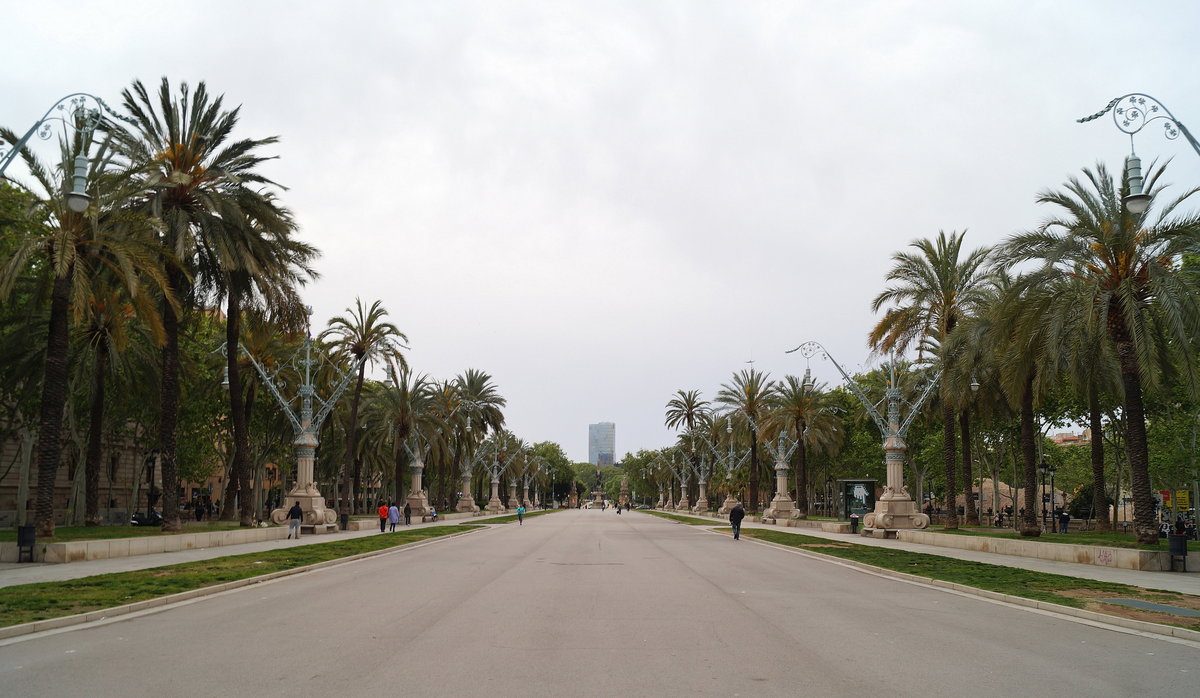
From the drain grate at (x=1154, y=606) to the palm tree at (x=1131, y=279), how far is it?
914 centimetres

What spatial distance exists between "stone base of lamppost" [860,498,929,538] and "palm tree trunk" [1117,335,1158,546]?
50.3 feet

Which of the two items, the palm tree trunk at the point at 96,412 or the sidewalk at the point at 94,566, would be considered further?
the palm tree trunk at the point at 96,412

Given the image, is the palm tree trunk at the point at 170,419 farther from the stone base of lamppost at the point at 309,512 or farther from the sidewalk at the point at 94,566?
the stone base of lamppost at the point at 309,512

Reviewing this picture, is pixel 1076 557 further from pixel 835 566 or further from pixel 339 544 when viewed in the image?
pixel 339 544

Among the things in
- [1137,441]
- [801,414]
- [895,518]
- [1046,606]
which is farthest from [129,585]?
[801,414]

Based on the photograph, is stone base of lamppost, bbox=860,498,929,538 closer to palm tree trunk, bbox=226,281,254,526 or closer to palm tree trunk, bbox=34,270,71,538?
palm tree trunk, bbox=226,281,254,526

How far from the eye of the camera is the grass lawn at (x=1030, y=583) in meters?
13.1

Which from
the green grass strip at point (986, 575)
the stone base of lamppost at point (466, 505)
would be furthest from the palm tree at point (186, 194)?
the stone base of lamppost at point (466, 505)

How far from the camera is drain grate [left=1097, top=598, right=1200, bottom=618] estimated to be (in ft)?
40.4

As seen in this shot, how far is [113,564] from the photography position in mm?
20406

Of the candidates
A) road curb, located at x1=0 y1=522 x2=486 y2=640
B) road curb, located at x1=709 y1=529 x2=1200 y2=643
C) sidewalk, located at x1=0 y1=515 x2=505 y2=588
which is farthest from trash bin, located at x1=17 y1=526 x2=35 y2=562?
road curb, located at x1=709 y1=529 x2=1200 y2=643

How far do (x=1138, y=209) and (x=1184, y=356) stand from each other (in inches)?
317

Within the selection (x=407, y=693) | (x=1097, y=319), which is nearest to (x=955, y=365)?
(x=1097, y=319)

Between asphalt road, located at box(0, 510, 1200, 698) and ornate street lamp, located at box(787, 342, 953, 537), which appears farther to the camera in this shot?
ornate street lamp, located at box(787, 342, 953, 537)
